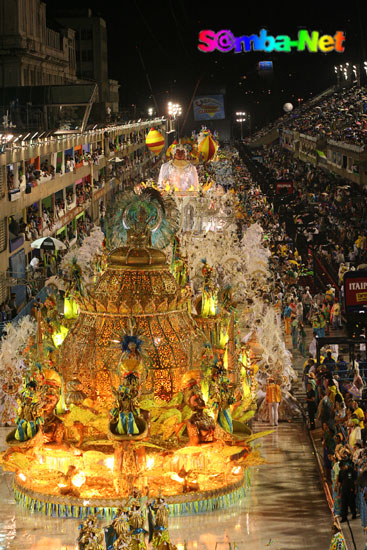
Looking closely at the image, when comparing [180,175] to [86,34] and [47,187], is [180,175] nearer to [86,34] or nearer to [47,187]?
[47,187]

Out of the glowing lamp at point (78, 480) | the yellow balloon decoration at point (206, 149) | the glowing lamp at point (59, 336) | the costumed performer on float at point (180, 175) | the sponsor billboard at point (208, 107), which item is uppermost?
the sponsor billboard at point (208, 107)

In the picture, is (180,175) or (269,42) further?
(269,42)

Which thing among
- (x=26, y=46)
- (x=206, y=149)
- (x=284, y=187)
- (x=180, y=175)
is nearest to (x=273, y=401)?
(x=180, y=175)

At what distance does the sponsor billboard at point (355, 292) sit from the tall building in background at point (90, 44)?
71.8 metres

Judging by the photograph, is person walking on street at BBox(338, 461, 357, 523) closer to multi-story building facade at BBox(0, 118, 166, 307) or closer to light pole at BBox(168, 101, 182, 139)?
multi-story building facade at BBox(0, 118, 166, 307)

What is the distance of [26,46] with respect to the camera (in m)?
52.1

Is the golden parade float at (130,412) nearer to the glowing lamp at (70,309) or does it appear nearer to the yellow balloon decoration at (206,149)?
the glowing lamp at (70,309)

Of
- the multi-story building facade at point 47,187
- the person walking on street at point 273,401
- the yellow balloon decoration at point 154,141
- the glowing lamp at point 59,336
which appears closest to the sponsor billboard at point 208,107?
the multi-story building facade at point 47,187

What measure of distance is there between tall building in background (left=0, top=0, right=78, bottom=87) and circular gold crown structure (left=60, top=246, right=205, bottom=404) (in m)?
37.4

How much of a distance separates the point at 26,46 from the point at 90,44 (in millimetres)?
41130

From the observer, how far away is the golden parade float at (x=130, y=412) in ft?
40.1

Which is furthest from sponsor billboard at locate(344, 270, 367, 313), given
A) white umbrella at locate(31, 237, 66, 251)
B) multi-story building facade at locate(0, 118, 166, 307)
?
white umbrella at locate(31, 237, 66, 251)

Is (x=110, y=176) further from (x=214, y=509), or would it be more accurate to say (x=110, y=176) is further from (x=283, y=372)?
(x=214, y=509)

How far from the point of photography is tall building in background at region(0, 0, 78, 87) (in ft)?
164
